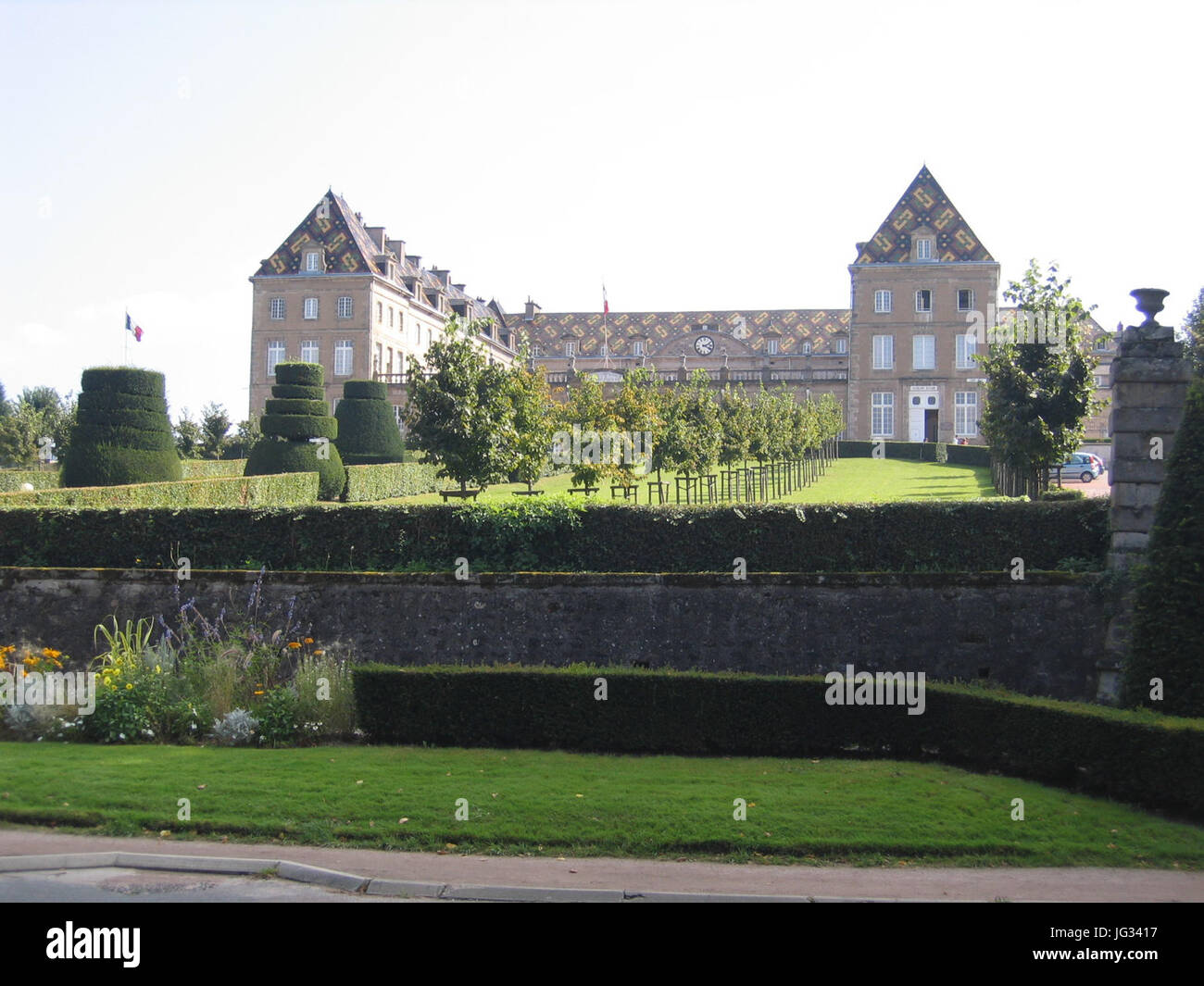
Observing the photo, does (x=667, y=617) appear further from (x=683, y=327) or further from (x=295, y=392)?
(x=683, y=327)

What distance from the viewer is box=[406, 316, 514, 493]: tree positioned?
2691 centimetres

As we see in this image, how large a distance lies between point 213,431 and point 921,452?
3775 cm

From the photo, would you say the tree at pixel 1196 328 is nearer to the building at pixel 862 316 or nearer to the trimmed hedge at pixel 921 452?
the trimmed hedge at pixel 921 452

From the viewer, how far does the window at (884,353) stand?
68938mm

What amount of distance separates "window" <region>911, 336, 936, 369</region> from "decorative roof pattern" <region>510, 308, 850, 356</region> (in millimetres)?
17008

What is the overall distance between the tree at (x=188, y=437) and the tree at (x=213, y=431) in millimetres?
540

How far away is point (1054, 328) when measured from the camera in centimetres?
2172

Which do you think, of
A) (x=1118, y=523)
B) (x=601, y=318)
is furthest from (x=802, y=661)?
(x=601, y=318)

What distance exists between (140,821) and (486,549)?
8.40 metres

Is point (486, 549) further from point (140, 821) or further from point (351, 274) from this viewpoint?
point (351, 274)

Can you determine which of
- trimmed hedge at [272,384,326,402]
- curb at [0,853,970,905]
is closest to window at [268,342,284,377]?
trimmed hedge at [272,384,326,402]

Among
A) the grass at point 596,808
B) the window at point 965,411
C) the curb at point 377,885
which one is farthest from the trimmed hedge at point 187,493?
the window at point 965,411

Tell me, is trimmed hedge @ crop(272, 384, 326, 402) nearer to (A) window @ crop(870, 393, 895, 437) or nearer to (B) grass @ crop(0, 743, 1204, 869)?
(B) grass @ crop(0, 743, 1204, 869)

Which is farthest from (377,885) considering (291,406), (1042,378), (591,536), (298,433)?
(291,406)
